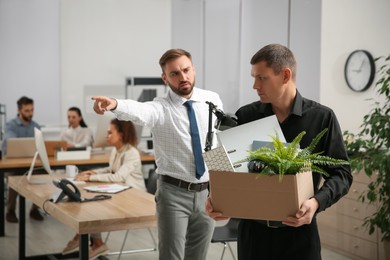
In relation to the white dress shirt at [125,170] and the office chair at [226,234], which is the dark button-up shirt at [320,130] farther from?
the white dress shirt at [125,170]

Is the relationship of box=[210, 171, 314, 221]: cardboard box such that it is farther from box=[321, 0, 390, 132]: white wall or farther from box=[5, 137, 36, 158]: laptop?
box=[5, 137, 36, 158]: laptop

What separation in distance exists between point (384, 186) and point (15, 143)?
408 cm

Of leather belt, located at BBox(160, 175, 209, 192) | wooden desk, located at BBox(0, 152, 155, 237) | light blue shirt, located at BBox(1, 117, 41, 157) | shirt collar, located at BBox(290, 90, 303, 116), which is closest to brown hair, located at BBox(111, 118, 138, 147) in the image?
wooden desk, located at BBox(0, 152, 155, 237)

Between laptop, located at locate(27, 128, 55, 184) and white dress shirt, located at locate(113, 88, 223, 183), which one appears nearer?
white dress shirt, located at locate(113, 88, 223, 183)

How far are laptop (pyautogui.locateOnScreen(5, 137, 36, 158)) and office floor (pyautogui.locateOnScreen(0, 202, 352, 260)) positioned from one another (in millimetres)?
786

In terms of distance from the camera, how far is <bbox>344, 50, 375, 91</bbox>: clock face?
637 cm

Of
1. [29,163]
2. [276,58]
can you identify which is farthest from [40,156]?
[276,58]

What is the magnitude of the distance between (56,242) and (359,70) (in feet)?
11.3

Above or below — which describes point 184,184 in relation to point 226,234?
above

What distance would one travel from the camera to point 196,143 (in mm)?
3564

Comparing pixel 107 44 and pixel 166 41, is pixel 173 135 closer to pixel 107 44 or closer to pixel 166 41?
pixel 107 44

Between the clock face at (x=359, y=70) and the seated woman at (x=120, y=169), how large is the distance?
2.29 metres

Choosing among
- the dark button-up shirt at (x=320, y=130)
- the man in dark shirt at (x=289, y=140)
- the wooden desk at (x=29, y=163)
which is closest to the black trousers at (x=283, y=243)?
the man in dark shirt at (x=289, y=140)

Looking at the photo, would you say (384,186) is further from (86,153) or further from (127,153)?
(86,153)
